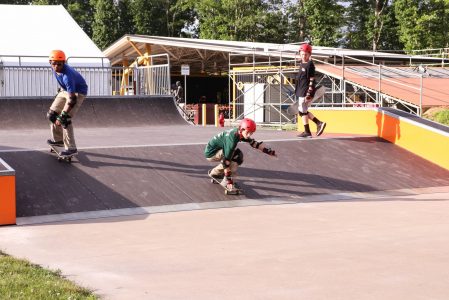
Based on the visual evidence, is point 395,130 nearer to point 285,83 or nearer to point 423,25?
point 285,83

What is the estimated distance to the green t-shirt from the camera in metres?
10.4

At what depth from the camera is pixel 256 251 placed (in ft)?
23.2

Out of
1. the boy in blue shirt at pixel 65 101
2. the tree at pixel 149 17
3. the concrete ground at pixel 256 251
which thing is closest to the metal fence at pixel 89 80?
the boy in blue shirt at pixel 65 101

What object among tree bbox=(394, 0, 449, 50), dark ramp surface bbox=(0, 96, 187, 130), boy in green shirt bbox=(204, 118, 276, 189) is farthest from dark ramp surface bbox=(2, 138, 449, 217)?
tree bbox=(394, 0, 449, 50)

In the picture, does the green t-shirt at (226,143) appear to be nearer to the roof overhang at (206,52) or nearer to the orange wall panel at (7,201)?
the orange wall panel at (7,201)

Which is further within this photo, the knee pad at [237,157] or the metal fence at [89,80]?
the metal fence at [89,80]

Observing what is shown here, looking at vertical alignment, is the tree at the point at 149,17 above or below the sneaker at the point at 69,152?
above

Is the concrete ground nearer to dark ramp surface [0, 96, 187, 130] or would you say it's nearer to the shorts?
the shorts

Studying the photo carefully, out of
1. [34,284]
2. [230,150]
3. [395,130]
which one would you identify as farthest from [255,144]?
[34,284]

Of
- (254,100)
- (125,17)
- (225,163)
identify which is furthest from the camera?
(125,17)

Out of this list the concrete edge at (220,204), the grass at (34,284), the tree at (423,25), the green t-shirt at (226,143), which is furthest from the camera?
the tree at (423,25)

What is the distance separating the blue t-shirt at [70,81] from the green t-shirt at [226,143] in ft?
7.27

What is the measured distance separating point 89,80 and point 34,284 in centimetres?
1786

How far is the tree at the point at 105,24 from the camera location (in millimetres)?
65562
